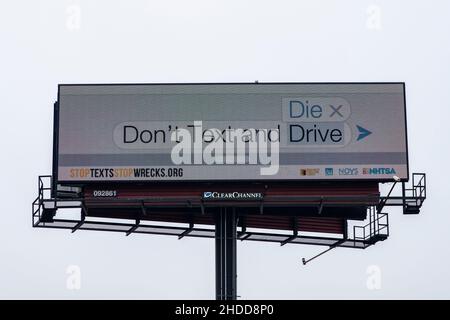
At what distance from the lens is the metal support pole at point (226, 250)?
279ft

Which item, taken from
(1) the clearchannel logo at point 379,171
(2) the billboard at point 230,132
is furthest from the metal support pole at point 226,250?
(1) the clearchannel logo at point 379,171

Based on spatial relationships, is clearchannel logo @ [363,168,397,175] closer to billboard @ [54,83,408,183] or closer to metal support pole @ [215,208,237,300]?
billboard @ [54,83,408,183]

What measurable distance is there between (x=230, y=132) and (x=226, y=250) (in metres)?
6.31

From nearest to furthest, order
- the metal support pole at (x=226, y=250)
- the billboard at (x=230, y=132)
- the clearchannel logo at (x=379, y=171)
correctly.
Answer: the clearchannel logo at (x=379, y=171) → the billboard at (x=230, y=132) → the metal support pole at (x=226, y=250)

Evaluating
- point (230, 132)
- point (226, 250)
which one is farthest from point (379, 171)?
point (226, 250)

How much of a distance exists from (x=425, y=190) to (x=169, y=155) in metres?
13.6

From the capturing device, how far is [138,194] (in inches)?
3349

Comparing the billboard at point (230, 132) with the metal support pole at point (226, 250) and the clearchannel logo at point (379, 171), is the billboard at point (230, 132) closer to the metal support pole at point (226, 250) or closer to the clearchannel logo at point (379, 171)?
the clearchannel logo at point (379, 171)

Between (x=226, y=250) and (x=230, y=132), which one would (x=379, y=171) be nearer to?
(x=230, y=132)

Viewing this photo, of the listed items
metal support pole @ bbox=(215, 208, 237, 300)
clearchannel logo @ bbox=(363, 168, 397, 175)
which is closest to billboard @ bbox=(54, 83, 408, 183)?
clearchannel logo @ bbox=(363, 168, 397, 175)

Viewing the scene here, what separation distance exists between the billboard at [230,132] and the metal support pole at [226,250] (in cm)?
278

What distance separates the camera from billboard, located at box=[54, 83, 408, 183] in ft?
277
